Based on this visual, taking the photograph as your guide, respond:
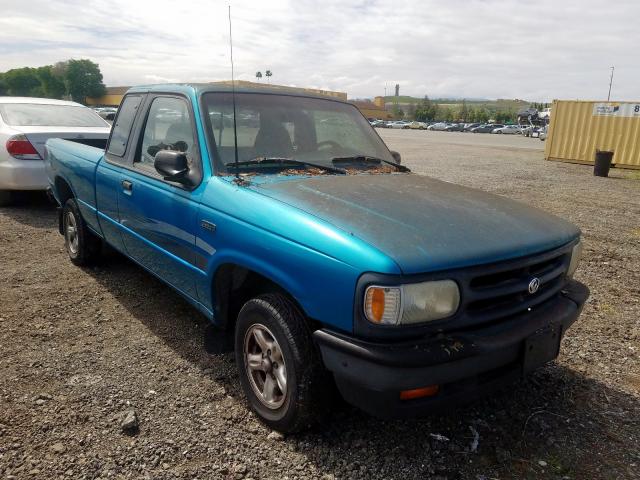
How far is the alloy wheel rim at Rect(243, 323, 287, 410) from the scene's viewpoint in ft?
8.16

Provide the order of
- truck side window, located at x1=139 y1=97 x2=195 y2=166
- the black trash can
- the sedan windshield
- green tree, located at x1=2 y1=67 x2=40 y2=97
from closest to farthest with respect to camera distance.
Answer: truck side window, located at x1=139 y1=97 x2=195 y2=166 < the sedan windshield < the black trash can < green tree, located at x1=2 y1=67 x2=40 y2=97

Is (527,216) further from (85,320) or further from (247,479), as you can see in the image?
(85,320)

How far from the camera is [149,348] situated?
3.45 meters

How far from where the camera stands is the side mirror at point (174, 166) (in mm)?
2867

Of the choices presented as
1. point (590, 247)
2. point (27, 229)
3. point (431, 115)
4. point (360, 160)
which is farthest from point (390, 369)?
point (431, 115)

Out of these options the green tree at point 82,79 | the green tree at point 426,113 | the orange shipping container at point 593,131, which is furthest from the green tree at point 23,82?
the orange shipping container at point 593,131

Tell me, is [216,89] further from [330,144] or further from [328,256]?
[328,256]

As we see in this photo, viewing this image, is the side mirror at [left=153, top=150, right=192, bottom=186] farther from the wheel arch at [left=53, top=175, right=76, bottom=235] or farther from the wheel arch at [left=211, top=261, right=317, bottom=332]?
the wheel arch at [left=53, top=175, right=76, bottom=235]

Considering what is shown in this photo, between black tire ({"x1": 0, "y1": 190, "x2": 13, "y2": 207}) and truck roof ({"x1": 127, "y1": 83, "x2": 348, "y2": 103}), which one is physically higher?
truck roof ({"x1": 127, "y1": 83, "x2": 348, "y2": 103})

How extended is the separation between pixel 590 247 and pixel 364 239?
5.30 metres

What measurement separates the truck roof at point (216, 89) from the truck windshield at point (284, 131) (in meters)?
0.05

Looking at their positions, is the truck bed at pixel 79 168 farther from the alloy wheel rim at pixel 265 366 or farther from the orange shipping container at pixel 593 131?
the orange shipping container at pixel 593 131

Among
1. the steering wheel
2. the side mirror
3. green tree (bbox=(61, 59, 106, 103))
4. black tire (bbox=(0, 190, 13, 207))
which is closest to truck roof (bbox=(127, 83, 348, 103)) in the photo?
the steering wheel

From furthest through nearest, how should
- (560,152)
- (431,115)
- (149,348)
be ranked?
(431,115) < (560,152) < (149,348)
